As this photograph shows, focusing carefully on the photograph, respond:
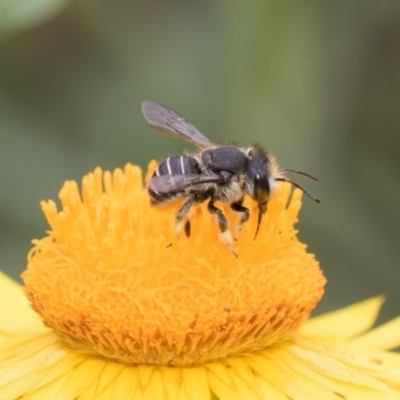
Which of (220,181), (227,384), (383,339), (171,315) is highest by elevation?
(220,181)

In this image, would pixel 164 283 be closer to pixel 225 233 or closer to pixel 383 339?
pixel 225 233

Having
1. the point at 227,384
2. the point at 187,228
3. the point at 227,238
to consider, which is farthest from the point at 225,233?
the point at 227,384

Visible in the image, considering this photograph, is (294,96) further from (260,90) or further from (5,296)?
(5,296)

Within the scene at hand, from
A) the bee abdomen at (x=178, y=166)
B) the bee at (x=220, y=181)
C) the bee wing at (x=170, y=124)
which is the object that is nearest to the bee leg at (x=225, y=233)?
the bee at (x=220, y=181)

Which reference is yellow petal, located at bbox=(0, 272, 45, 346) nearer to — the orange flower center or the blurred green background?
the orange flower center

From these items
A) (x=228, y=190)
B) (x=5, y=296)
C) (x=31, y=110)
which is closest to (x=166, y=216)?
(x=228, y=190)

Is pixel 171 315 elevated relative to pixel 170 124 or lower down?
lower down
